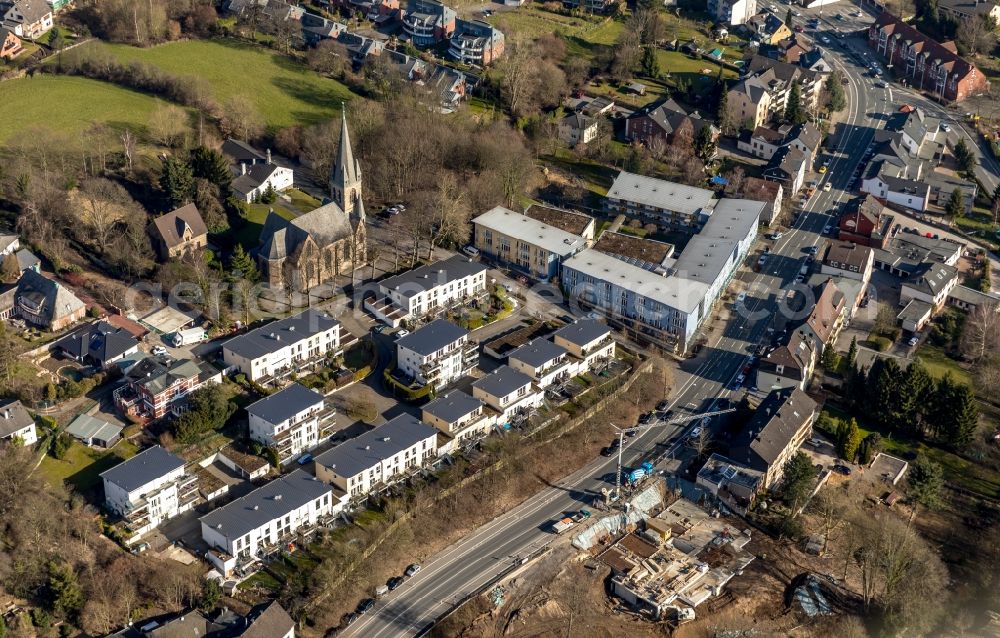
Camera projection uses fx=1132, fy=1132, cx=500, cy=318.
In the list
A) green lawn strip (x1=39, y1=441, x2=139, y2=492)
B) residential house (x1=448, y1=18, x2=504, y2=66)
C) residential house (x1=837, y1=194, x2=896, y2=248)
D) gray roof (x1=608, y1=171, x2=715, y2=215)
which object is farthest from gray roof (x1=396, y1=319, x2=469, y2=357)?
residential house (x1=448, y1=18, x2=504, y2=66)

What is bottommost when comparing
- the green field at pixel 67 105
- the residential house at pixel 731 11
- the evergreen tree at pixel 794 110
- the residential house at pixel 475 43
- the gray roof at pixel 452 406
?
the gray roof at pixel 452 406

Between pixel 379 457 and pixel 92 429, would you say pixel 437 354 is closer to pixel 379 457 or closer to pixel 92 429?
pixel 379 457

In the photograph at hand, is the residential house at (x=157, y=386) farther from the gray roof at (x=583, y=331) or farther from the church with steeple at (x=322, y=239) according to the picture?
the gray roof at (x=583, y=331)

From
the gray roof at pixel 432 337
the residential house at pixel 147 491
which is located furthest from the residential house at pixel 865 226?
the residential house at pixel 147 491

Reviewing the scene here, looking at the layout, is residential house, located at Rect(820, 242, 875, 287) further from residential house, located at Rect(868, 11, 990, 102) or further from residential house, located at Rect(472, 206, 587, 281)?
residential house, located at Rect(868, 11, 990, 102)

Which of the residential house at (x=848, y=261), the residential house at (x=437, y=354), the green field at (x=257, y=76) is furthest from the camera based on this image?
the green field at (x=257, y=76)

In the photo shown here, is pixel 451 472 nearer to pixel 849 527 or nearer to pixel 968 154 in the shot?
pixel 849 527
